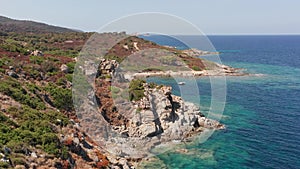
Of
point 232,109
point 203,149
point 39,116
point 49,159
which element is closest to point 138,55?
point 232,109

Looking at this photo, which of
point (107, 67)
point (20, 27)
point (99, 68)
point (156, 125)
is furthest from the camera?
point (20, 27)

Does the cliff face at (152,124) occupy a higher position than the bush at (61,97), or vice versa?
the bush at (61,97)

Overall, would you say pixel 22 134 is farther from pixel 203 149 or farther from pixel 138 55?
pixel 138 55

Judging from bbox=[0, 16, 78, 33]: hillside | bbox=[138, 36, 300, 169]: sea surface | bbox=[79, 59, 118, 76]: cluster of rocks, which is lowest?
bbox=[138, 36, 300, 169]: sea surface

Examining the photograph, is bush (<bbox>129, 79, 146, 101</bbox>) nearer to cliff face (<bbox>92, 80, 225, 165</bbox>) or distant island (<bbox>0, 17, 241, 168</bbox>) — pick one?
distant island (<bbox>0, 17, 241, 168</bbox>)

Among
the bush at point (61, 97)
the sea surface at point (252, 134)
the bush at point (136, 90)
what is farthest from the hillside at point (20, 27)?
the bush at point (61, 97)

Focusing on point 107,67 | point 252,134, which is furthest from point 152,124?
point 107,67

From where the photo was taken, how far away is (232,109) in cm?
4347

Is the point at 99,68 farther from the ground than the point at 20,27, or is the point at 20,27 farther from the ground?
the point at 20,27

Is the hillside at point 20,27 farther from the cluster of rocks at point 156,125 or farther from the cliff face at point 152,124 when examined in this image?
the cluster of rocks at point 156,125

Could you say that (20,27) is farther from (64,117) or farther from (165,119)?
(64,117)

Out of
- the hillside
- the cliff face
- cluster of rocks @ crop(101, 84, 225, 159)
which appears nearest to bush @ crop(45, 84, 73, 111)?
the cliff face

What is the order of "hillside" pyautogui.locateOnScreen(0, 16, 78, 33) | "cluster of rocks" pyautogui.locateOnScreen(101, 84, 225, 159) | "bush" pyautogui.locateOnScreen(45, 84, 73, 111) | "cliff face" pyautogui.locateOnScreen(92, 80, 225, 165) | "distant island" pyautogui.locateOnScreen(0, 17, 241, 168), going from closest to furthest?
"distant island" pyautogui.locateOnScreen(0, 17, 241, 168)
"bush" pyautogui.locateOnScreen(45, 84, 73, 111)
"cluster of rocks" pyautogui.locateOnScreen(101, 84, 225, 159)
"cliff face" pyautogui.locateOnScreen(92, 80, 225, 165)
"hillside" pyautogui.locateOnScreen(0, 16, 78, 33)

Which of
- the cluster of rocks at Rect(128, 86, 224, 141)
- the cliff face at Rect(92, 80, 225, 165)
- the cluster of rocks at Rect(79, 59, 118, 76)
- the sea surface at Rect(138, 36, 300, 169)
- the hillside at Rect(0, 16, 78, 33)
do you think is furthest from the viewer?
the hillside at Rect(0, 16, 78, 33)
